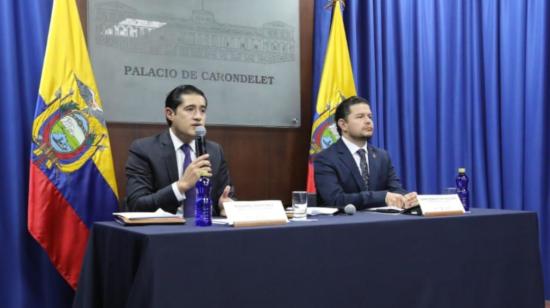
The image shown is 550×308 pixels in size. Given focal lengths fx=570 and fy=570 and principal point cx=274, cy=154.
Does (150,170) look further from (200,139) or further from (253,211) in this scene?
(253,211)

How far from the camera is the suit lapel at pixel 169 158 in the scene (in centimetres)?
278

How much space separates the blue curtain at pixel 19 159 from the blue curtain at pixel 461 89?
1859 mm

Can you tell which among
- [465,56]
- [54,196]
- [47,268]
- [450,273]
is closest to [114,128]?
[54,196]

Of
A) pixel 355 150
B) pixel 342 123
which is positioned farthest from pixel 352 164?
pixel 342 123

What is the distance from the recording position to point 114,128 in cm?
338

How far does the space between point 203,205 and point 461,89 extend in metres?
3.02

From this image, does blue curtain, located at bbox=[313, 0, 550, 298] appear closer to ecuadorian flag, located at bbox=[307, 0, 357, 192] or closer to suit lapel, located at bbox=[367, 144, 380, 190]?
ecuadorian flag, located at bbox=[307, 0, 357, 192]

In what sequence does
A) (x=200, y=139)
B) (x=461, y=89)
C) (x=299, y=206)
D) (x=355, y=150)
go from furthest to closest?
1. (x=461, y=89)
2. (x=355, y=150)
3. (x=299, y=206)
4. (x=200, y=139)

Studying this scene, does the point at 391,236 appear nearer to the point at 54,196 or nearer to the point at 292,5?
the point at 54,196

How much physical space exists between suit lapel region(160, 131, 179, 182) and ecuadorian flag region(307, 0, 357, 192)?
3.96 ft

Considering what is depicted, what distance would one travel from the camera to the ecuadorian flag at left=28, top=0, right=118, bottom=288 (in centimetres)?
283

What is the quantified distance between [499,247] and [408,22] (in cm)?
234

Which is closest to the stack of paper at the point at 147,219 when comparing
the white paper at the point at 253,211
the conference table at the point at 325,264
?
the conference table at the point at 325,264

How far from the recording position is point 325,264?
6.34ft
